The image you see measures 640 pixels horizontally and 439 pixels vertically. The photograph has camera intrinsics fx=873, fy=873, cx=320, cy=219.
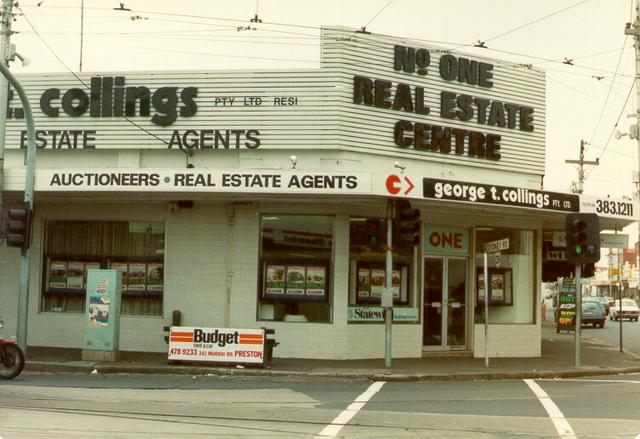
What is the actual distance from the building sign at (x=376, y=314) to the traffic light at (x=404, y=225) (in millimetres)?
2339

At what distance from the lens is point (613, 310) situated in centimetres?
6134

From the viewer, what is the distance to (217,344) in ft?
59.3

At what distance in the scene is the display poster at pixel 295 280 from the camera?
20.3 metres

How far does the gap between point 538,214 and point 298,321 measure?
674 cm

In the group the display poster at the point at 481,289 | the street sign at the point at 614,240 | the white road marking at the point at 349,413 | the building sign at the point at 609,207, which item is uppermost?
the building sign at the point at 609,207

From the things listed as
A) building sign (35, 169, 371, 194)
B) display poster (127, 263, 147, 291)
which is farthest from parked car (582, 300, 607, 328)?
building sign (35, 169, 371, 194)

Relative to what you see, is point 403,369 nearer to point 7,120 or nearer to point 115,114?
point 115,114

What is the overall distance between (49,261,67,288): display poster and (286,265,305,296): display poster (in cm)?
569

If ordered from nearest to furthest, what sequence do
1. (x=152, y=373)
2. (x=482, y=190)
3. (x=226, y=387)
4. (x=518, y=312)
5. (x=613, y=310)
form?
1. (x=226, y=387)
2. (x=152, y=373)
3. (x=482, y=190)
4. (x=518, y=312)
5. (x=613, y=310)

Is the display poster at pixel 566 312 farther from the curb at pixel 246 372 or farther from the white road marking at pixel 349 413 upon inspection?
the white road marking at pixel 349 413

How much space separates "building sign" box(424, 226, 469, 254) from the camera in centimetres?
2172

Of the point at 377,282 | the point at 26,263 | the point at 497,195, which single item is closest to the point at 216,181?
the point at 26,263

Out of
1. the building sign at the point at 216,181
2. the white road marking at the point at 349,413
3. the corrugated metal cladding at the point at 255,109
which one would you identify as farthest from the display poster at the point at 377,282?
the white road marking at the point at 349,413

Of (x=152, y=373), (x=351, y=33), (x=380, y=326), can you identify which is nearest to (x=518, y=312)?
(x=380, y=326)
